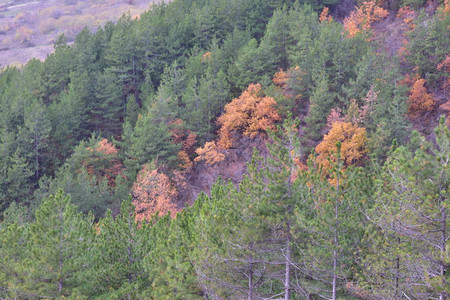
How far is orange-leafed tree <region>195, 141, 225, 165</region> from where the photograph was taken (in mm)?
37844

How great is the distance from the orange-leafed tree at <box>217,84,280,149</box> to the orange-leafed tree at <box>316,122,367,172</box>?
7.15 m

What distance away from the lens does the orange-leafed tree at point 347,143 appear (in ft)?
97.2

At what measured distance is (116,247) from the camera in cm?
1727

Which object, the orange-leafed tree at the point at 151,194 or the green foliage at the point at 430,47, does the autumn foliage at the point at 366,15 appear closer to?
the green foliage at the point at 430,47

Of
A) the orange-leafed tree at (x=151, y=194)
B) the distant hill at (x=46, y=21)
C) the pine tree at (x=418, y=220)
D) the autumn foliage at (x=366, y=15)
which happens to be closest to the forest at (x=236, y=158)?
the pine tree at (x=418, y=220)

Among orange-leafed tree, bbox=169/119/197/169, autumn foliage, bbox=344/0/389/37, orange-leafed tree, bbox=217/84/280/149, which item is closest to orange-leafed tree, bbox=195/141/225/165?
orange-leafed tree, bbox=217/84/280/149

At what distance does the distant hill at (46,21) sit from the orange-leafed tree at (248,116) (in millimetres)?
→ 106712

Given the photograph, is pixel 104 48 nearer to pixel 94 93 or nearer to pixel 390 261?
pixel 94 93

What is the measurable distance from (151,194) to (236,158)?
8.26 meters

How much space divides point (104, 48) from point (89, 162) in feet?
69.0

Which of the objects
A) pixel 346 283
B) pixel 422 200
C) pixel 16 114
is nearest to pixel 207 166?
pixel 16 114

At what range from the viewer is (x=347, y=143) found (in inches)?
1181

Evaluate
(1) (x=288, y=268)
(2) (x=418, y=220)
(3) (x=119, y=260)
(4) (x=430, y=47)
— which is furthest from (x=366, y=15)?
(2) (x=418, y=220)

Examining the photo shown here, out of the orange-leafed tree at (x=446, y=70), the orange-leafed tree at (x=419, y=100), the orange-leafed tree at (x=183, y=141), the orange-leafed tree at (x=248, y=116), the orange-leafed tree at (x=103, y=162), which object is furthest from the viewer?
the orange-leafed tree at (x=183, y=141)
